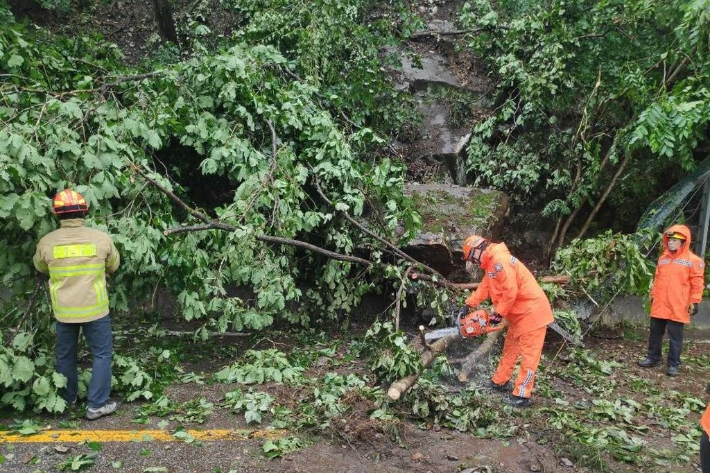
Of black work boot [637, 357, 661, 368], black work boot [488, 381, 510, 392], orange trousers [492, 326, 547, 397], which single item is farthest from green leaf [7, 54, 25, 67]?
black work boot [637, 357, 661, 368]

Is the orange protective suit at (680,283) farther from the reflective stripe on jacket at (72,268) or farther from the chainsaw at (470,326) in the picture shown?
the reflective stripe on jacket at (72,268)

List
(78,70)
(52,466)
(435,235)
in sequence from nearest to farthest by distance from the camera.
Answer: (52,466)
(78,70)
(435,235)

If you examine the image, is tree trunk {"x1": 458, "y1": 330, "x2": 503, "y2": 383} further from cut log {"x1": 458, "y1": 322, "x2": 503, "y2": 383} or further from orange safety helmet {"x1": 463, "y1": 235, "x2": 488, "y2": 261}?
orange safety helmet {"x1": 463, "y1": 235, "x2": 488, "y2": 261}

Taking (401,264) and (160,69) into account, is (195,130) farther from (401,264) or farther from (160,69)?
(401,264)

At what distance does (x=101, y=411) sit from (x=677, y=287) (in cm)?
558

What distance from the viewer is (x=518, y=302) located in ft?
15.1

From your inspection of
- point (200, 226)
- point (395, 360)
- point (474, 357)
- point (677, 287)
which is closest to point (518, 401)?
point (474, 357)

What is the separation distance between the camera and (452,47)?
10102 millimetres

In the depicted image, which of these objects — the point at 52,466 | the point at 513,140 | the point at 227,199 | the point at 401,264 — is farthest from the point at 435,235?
the point at 52,466

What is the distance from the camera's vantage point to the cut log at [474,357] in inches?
191

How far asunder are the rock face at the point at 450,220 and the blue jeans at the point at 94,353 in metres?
3.32

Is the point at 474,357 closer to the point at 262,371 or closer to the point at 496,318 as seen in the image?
the point at 496,318

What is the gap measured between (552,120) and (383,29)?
295 centimetres

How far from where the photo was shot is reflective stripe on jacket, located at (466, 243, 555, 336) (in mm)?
4427
